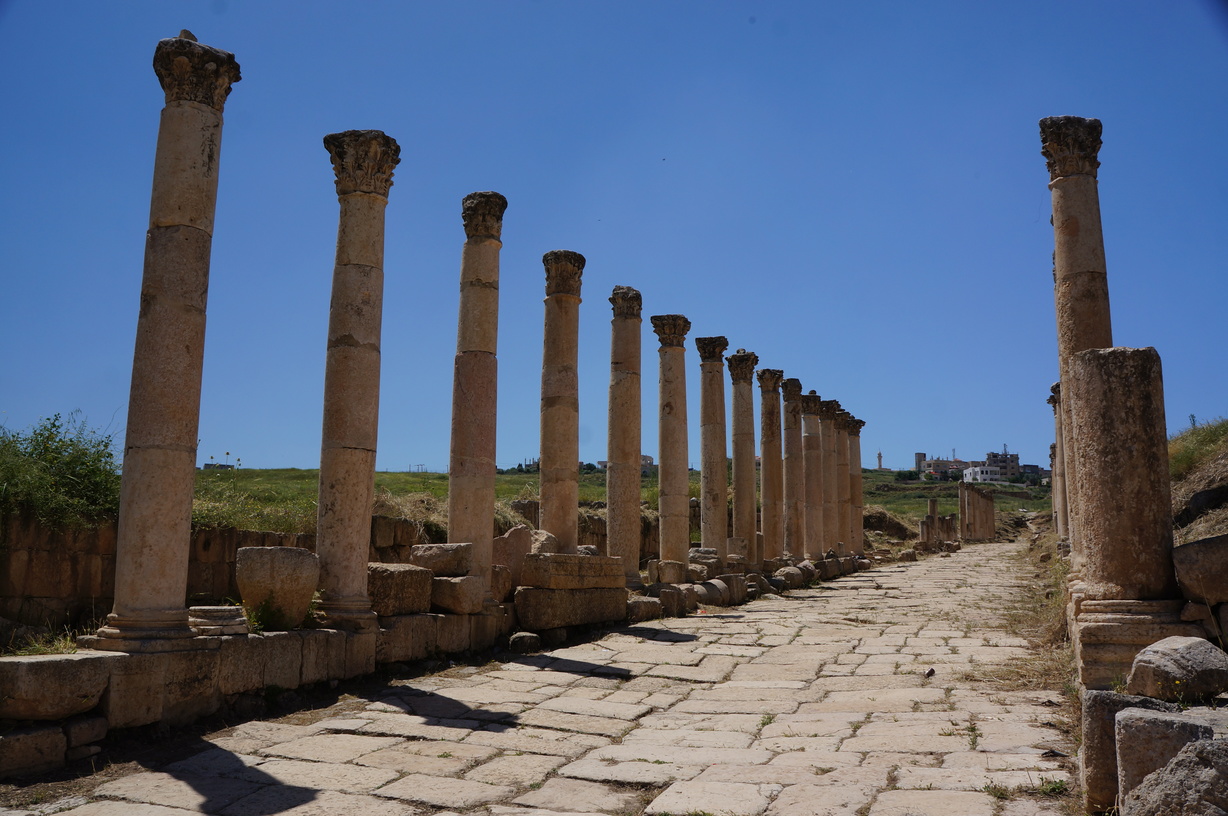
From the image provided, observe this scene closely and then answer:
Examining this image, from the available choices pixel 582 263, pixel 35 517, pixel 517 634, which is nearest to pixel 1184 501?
pixel 582 263

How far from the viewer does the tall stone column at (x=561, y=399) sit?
15.5 meters

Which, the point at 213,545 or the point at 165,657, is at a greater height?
the point at 213,545

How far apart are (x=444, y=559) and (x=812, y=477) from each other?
64.7 feet

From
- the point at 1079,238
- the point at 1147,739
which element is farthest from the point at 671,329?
the point at 1147,739

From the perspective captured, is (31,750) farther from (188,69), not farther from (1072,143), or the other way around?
(1072,143)

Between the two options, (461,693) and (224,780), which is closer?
(224,780)

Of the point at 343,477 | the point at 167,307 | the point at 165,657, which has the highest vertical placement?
the point at 167,307

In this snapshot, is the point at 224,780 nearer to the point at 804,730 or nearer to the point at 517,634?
the point at 804,730

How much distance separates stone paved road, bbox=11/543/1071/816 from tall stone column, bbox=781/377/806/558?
53.7 ft

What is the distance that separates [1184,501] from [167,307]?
17.6 meters

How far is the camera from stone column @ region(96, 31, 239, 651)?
7.94 m

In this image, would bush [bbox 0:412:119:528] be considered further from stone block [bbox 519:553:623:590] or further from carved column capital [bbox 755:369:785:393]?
carved column capital [bbox 755:369:785:393]

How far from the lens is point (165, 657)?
7.52m

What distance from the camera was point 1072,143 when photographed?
11336 mm
